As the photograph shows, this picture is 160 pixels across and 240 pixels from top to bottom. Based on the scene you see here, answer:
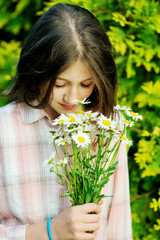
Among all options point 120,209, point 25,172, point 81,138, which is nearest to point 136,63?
point 120,209

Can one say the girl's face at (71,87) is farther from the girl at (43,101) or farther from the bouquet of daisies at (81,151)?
the bouquet of daisies at (81,151)

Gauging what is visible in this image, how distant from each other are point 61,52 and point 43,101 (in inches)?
9.4

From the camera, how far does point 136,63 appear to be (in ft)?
6.46

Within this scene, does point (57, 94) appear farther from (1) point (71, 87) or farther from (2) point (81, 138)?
(2) point (81, 138)

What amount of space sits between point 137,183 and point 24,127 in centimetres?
108

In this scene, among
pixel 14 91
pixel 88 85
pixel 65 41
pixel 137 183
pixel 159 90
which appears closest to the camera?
pixel 65 41

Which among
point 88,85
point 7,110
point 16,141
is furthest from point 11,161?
point 88,85

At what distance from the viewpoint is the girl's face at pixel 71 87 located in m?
1.26

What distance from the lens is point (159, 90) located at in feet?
6.13

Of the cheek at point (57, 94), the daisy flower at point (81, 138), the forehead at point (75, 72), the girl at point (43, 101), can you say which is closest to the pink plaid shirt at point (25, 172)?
the girl at point (43, 101)

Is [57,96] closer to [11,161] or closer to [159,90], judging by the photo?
[11,161]

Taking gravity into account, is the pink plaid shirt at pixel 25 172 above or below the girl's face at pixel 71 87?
below

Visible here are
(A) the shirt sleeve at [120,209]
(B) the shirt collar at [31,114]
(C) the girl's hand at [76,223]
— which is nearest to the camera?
(C) the girl's hand at [76,223]

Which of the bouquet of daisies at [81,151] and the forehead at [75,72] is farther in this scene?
the forehead at [75,72]
